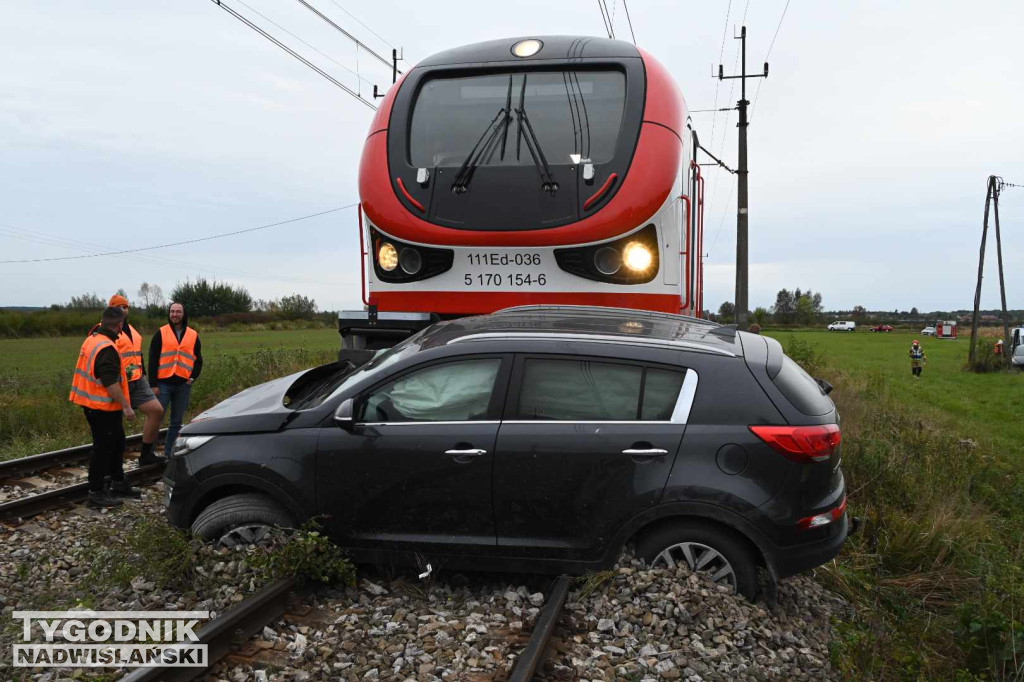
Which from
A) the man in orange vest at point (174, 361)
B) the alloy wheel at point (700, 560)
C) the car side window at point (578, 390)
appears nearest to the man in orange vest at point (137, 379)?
the man in orange vest at point (174, 361)

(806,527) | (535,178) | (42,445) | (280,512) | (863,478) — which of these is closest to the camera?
(806,527)

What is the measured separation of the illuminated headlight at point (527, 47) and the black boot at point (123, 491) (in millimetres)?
5121

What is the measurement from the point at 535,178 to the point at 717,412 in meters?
2.94

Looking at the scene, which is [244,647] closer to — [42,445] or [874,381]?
[42,445]

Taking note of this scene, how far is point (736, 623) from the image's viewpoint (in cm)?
383

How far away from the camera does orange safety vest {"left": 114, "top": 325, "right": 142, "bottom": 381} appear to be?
24.5ft


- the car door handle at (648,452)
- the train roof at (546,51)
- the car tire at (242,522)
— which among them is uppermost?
the train roof at (546,51)

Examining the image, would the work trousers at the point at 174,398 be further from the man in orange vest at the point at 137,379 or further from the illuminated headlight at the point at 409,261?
the illuminated headlight at the point at 409,261

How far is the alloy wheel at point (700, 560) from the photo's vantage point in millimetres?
4070

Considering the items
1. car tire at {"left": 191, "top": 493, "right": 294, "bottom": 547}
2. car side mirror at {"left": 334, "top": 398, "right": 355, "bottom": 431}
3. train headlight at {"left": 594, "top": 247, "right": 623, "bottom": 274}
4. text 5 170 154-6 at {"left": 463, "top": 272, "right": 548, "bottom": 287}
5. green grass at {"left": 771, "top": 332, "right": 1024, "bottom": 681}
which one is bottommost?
green grass at {"left": 771, "top": 332, "right": 1024, "bottom": 681}

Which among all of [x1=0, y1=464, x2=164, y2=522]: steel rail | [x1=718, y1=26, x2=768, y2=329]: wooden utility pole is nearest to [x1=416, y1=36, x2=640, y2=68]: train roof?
[x1=0, y1=464, x2=164, y2=522]: steel rail

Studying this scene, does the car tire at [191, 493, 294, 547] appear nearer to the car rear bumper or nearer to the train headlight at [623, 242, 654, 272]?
the car rear bumper

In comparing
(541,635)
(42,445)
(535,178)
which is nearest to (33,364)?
(42,445)

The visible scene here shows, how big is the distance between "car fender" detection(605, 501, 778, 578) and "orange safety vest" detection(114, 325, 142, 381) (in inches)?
214
